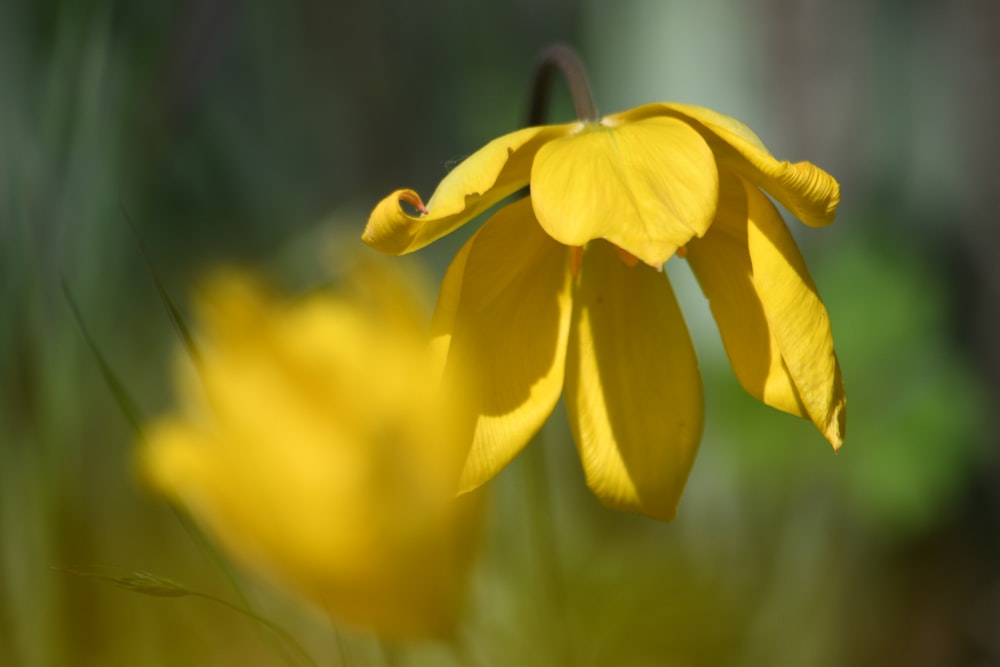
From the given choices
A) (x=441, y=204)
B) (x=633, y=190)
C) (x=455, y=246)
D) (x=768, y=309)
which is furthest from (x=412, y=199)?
(x=455, y=246)

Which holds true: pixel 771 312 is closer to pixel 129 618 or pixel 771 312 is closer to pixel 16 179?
pixel 129 618

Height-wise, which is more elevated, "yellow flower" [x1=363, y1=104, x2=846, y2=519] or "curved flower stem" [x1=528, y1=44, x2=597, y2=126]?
"curved flower stem" [x1=528, y1=44, x2=597, y2=126]

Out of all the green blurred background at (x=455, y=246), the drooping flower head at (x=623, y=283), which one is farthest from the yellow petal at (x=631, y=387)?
the green blurred background at (x=455, y=246)

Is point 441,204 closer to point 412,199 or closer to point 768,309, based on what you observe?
point 412,199

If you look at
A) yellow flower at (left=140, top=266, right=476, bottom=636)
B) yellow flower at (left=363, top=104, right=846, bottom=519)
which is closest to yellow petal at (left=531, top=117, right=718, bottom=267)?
yellow flower at (left=363, top=104, right=846, bottom=519)

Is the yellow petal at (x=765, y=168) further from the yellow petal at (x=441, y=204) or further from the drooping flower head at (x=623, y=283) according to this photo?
the yellow petal at (x=441, y=204)

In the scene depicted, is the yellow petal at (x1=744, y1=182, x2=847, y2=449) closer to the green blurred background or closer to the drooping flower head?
the drooping flower head

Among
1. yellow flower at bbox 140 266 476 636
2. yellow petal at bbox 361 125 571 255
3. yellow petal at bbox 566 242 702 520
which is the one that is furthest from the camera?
yellow petal at bbox 566 242 702 520
